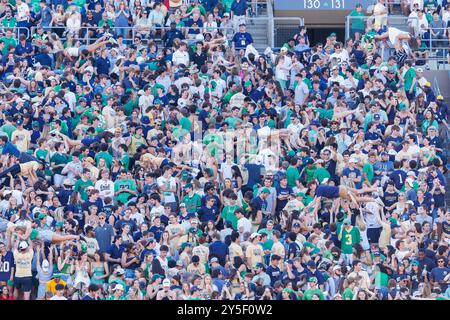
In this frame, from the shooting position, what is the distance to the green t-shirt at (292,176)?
82.5ft

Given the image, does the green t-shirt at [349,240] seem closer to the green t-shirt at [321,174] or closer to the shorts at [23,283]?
the green t-shirt at [321,174]

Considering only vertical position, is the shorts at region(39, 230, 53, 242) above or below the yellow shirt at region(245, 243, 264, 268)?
above

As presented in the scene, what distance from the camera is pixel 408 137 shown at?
26.1m

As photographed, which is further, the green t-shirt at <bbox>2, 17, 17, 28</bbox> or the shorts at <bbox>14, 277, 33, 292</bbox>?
the green t-shirt at <bbox>2, 17, 17, 28</bbox>

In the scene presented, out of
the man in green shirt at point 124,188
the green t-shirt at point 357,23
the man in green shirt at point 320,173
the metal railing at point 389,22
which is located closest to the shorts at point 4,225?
the man in green shirt at point 124,188

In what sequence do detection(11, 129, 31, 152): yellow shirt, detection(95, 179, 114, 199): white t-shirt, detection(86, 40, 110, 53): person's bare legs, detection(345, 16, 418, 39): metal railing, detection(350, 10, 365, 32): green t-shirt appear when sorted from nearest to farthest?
detection(95, 179, 114, 199): white t-shirt → detection(11, 129, 31, 152): yellow shirt → detection(86, 40, 110, 53): person's bare legs → detection(345, 16, 418, 39): metal railing → detection(350, 10, 365, 32): green t-shirt

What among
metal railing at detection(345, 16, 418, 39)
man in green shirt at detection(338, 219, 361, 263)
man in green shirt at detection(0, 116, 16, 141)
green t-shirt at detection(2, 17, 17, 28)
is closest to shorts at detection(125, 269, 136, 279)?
man in green shirt at detection(338, 219, 361, 263)

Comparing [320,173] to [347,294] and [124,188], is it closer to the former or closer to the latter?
[124,188]

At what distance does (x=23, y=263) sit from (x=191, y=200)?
339 cm

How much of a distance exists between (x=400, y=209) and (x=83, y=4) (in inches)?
423

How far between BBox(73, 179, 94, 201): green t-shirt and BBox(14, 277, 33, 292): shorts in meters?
2.43

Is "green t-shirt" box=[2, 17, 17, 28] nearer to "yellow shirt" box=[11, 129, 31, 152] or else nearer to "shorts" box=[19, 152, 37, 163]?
"yellow shirt" box=[11, 129, 31, 152]

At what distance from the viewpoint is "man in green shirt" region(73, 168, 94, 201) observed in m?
24.7
